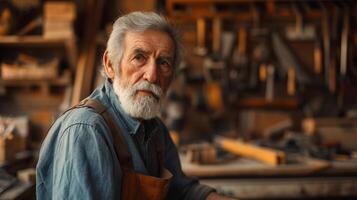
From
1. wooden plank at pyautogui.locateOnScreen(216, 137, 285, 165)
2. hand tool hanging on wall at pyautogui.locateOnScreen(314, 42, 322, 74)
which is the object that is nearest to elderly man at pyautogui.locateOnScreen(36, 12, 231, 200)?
wooden plank at pyautogui.locateOnScreen(216, 137, 285, 165)

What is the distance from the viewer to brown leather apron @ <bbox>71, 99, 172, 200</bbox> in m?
1.57

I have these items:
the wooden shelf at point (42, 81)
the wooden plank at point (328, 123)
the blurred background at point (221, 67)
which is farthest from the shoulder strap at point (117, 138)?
the wooden plank at point (328, 123)

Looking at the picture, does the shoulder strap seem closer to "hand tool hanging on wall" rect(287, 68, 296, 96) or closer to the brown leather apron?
the brown leather apron

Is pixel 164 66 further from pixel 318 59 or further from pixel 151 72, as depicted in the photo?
pixel 318 59

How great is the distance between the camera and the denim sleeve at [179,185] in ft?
6.63

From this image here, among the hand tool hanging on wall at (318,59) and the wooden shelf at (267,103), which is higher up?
the hand tool hanging on wall at (318,59)

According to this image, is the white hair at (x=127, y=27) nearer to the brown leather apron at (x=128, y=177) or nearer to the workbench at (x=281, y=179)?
the brown leather apron at (x=128, y=177)

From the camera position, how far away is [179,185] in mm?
2080

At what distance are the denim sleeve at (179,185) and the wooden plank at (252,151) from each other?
971 mm

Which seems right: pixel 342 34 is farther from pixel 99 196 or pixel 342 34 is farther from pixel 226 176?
pixel 99 196

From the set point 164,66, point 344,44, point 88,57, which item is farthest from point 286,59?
point 164,66

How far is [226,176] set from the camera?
2754 millimetres

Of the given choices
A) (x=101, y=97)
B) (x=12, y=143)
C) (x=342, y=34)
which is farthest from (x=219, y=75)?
(x=101, y=97)

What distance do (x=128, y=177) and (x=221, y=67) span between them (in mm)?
2445
